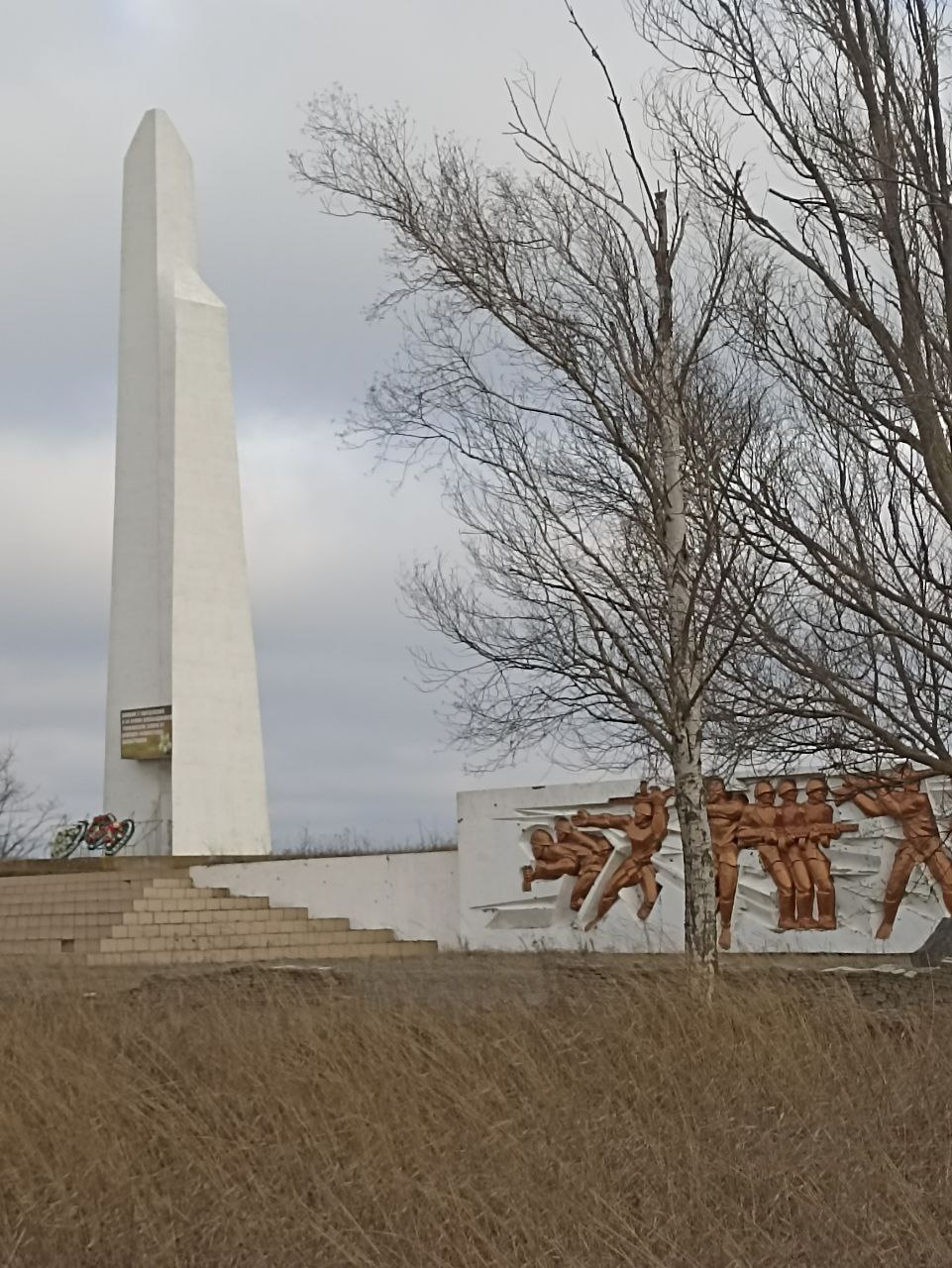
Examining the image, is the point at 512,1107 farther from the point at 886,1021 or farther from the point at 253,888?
the point at 253,888

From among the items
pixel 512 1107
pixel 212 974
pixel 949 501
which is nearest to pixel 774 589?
pixel 949 501

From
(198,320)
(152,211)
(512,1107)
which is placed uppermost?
(152,211)

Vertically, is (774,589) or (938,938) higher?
(774,589)

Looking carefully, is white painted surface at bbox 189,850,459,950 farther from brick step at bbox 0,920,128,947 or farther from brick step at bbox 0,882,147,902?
brick step at bbox 0,920,128,947

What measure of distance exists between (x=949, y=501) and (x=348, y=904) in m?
16.5

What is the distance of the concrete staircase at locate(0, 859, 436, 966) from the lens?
21.2 metres

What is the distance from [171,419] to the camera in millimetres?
29609

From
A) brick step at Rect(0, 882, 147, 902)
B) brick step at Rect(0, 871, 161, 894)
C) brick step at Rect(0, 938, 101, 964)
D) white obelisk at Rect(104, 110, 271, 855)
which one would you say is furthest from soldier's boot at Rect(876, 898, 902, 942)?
white obelisk at Rect(104, 110, 271, 855)

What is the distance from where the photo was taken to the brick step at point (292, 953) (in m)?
20.7

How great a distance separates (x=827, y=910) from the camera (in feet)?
59.3

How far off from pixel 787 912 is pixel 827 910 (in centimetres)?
50

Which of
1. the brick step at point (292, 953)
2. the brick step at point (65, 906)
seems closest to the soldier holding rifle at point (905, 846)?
the brick step at point (292, 953)

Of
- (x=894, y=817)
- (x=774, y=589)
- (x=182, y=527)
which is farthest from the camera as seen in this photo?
(x=182, y=527)

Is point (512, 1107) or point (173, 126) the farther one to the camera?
point (173, 126)
